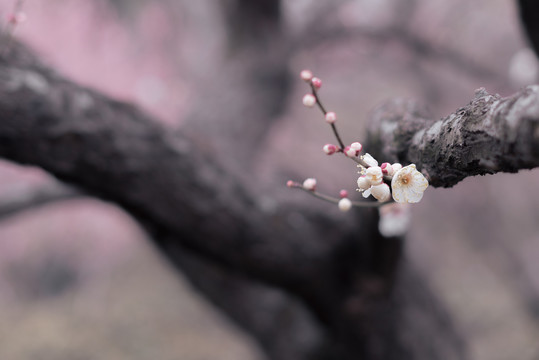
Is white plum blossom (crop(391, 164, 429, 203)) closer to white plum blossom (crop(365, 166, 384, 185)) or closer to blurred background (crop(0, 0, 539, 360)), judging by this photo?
white plum blossom (crop(365, 166, 384, 185))

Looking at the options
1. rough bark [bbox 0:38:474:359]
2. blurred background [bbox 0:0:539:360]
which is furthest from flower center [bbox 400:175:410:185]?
blurred background [bbox 0:0:539:360]

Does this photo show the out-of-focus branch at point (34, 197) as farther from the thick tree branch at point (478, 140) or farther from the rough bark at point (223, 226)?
the thick tree branch at point (478, 140)

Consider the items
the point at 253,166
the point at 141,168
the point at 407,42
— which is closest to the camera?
the point at 141,168

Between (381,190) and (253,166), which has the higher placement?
(253,166)

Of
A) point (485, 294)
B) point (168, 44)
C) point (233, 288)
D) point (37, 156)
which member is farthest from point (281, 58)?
point (485, 294)

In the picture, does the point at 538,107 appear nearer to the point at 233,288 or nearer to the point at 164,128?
the point at 164,128

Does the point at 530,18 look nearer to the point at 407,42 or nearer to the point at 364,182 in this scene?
the point at 364,182

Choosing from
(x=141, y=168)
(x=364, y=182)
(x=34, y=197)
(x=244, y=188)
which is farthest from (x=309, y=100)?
(x=34, y=197)

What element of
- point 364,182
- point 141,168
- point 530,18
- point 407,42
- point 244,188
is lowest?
point 364,182
